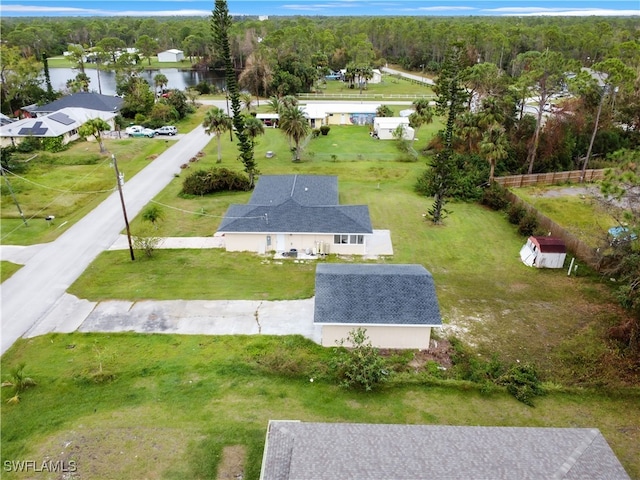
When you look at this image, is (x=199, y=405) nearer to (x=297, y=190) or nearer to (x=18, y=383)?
(x=18, y=383)

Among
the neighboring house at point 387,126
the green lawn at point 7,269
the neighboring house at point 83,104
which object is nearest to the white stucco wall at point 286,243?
the green lawn at point 7,269

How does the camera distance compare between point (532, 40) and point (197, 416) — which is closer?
point (197, 416)

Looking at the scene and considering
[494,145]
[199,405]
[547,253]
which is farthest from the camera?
[494,145]

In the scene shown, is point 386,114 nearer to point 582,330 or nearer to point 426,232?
point 426,232

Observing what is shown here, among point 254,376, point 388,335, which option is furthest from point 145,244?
point 388,335

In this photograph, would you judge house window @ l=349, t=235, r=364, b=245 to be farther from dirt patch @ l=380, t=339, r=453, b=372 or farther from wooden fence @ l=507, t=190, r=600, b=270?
wooden fence @ l=507, t=190, r=600, b=270

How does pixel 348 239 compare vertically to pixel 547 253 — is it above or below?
below

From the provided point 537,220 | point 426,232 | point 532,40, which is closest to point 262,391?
point 426,232
